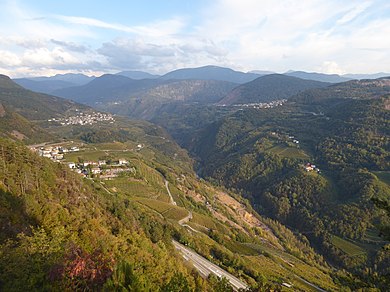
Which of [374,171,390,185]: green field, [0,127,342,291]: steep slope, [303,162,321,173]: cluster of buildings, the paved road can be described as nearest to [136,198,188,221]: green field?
[0,127,342,291]: steep slope

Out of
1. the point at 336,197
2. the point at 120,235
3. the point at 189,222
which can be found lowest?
the point at 336,197

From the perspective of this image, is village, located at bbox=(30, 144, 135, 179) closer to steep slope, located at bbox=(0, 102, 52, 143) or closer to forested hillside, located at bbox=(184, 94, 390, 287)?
steep slope, located at bbox=(0, 102, 52, 143)

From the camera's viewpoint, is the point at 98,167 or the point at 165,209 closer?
the point at 165,209

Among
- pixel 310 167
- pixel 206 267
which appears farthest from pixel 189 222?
pixel 310 167

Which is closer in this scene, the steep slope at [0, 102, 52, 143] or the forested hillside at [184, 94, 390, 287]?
the forested hillside at [184, 94, 390, 287]

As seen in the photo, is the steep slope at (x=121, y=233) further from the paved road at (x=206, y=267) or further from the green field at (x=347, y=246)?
the green field at (x=347, y=246)

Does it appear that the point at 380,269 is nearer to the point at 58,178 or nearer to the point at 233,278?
the point at 233,278

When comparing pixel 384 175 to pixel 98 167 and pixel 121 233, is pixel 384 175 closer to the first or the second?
pixel 98 167
